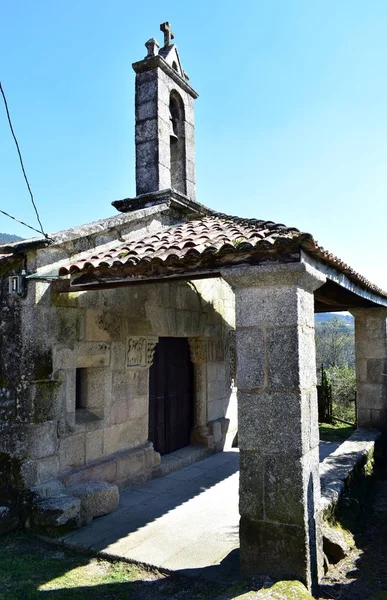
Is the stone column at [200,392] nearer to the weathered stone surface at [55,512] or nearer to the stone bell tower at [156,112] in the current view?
the stone bell tower at [156,112]

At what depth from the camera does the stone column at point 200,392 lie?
7.14 m

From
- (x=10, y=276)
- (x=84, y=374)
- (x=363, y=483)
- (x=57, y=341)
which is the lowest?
(x=363, y=483)

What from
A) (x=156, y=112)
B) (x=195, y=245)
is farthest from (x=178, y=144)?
(x=195, y=245)

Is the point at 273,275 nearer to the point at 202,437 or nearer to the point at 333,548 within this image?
the point at 333,548

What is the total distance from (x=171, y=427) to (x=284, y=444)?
3.70 m

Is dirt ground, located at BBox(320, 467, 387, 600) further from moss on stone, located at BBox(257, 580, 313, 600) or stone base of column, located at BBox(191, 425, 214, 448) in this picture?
stone base of column, located at BBox(191, 425, 214, 448)

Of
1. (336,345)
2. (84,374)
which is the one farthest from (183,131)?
(336,345)

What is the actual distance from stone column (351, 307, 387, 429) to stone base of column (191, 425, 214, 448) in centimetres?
251

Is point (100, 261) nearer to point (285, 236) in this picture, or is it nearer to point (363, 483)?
point (285, 236)

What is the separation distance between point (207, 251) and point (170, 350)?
3457mm

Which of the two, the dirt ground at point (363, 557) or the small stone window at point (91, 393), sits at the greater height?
the small stone window at point (91, 393)

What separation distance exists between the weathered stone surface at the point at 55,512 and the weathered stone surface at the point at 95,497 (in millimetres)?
117

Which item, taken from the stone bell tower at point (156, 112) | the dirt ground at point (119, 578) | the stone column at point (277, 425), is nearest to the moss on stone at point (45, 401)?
the dirt ground at point (119, 578)

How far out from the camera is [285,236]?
11.0 ft
